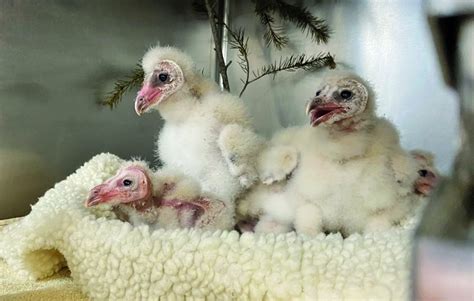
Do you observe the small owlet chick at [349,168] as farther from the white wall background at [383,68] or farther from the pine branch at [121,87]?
the pine branch at [121,87]

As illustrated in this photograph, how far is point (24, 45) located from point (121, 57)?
0.25 metres

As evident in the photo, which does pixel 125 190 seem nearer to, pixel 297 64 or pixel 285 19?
pixel 297 64

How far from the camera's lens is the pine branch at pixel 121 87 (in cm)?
132

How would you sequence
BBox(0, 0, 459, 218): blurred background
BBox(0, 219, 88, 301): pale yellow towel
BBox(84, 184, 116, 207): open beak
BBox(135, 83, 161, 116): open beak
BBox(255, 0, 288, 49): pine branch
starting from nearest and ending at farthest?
BBox(0, 219, 88, 301): pale yellow towel, BBox(84, 184, 116, 207): open beak, BBox(135, 83, 161, 116): open beak, BBox(0, 0, 459, 218): blurred background, BBox(255, 0, 288, 49): pine branch

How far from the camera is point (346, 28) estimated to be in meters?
1.34

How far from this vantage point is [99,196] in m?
0.98

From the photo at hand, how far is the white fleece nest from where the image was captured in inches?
27.4

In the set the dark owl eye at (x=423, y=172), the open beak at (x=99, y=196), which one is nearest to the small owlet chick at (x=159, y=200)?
the open beak at (x=99, y=196)

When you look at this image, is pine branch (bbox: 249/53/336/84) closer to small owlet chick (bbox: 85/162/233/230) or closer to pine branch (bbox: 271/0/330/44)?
pine branch (bbox: 271/0/330/44)

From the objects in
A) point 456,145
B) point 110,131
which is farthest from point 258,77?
point 456,145

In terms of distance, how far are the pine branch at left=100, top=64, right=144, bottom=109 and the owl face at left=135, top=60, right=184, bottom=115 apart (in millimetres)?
244

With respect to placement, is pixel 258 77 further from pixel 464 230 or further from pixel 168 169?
pixel 464 230

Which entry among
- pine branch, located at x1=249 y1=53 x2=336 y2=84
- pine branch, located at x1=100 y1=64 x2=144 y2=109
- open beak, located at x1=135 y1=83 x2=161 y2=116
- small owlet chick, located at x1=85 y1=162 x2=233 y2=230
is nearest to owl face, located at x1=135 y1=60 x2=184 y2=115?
open beak, located at x1=135 y1=83 x2=161 y2=116

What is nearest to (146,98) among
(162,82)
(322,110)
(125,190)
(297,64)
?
(162,82)
